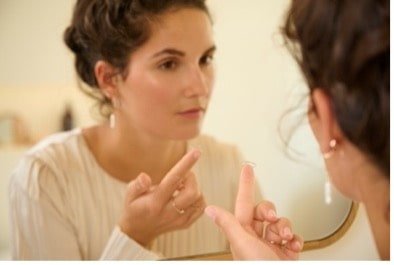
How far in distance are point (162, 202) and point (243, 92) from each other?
0.71ft

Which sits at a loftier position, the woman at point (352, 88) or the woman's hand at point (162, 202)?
the woman at point (352, 88)

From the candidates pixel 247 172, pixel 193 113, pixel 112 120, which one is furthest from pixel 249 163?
pixel 112 120

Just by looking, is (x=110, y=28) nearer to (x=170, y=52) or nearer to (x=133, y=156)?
A: (x=170, y=52)

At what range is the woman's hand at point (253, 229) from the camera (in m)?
0.71

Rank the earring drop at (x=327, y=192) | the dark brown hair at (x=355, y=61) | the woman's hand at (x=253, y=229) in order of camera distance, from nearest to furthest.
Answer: the dark brown hair at (x=355, y=61) → the woman's hand at (x=253, y=229) → the earring drop at (x=327, y=192)

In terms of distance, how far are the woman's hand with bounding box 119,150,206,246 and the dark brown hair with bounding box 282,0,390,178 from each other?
0.29 metres

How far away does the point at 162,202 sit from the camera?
77 cm

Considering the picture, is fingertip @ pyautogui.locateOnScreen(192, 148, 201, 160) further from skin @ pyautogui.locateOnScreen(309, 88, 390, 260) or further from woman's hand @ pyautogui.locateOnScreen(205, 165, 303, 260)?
skin @ pyautogui.locateOnScreen(309, 88, 390, 260)

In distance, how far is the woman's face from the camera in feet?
2.45

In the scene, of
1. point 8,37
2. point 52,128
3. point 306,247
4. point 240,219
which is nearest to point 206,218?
point 240,219

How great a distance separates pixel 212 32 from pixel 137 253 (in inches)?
14.5

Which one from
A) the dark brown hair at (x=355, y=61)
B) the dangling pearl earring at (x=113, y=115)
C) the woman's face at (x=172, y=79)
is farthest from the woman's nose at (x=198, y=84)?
the dark brown hair at (x=355, y=61)

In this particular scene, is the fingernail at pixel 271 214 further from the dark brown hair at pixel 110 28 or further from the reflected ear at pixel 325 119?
the dark brown hair at pixel 110 28

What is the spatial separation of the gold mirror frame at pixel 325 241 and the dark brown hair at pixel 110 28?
1.12ft
